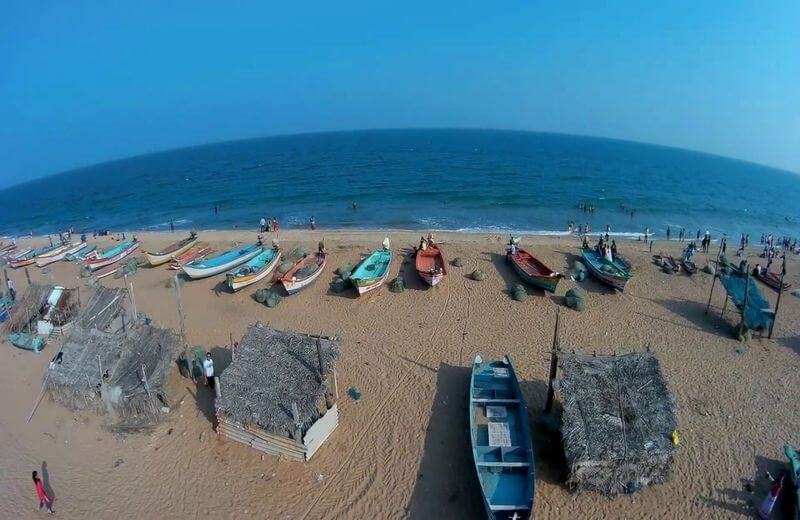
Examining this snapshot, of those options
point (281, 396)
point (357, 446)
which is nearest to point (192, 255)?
point (281, 396)

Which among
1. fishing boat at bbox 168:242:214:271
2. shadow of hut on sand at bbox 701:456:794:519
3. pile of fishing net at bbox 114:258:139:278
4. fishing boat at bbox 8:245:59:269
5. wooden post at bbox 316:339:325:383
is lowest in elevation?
shadow of hut on sand at bbox 701:456:794:519

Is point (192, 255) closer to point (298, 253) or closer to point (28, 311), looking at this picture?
point (298, 253)

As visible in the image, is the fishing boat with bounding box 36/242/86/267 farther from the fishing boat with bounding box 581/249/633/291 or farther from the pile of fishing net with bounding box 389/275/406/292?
the fishing boat with bounding box 581/249/633/291

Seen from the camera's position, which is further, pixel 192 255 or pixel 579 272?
pixel 192 255

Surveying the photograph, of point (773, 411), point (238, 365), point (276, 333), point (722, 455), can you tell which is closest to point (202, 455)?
point (238, 365)

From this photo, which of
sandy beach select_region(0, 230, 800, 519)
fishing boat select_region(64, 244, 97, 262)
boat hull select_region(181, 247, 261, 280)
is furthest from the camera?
fishing boat select_region(64, 244, 97, 262)

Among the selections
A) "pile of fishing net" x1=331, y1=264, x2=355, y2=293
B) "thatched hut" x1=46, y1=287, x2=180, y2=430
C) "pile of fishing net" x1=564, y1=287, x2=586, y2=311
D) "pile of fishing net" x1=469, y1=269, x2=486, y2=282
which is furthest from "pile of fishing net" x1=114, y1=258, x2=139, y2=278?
"pile of fishing net" x1=564, y1=287, x2=586, y2=311
